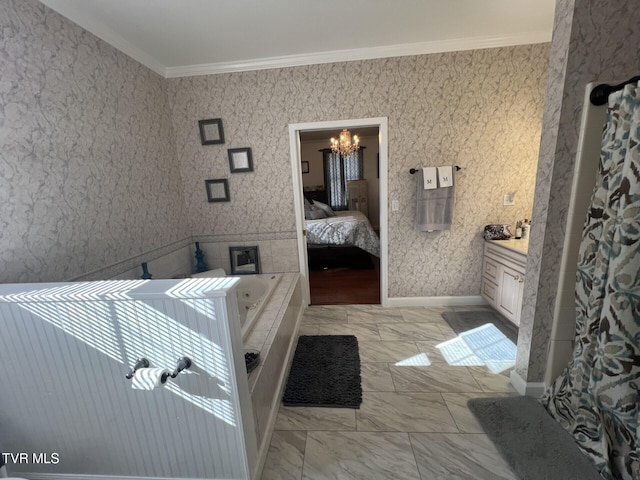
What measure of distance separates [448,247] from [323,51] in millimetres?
2283

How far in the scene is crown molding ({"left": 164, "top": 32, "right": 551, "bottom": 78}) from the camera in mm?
2322

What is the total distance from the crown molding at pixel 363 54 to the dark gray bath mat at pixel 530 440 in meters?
2.82

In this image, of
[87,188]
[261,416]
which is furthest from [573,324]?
[87,188]

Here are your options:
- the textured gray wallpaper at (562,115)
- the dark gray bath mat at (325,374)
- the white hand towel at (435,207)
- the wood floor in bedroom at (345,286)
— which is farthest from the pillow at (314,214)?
the textured gray wallpaper at (562,115)

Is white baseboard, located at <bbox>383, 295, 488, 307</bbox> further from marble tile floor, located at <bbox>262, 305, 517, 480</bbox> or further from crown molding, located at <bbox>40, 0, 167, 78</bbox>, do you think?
crown molding, located at <bbox>40, 0, 167, 78</bbox>

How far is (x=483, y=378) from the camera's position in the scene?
185 centimetres

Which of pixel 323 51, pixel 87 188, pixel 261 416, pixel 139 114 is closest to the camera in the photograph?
pixel 261 416

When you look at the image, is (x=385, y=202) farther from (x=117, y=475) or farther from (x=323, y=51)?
(x=117, y=475)

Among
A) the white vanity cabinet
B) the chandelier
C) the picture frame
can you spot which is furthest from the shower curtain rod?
the chandelier

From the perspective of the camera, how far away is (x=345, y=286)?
3.59m

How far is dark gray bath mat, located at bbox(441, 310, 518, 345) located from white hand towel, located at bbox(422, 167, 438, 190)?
1.32 metres

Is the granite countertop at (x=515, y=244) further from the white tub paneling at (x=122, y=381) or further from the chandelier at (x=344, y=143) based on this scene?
the chandelier at (x=344, y=143)

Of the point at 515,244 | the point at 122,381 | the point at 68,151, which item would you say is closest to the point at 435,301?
the point at 515,244

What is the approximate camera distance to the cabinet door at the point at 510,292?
2.20m
